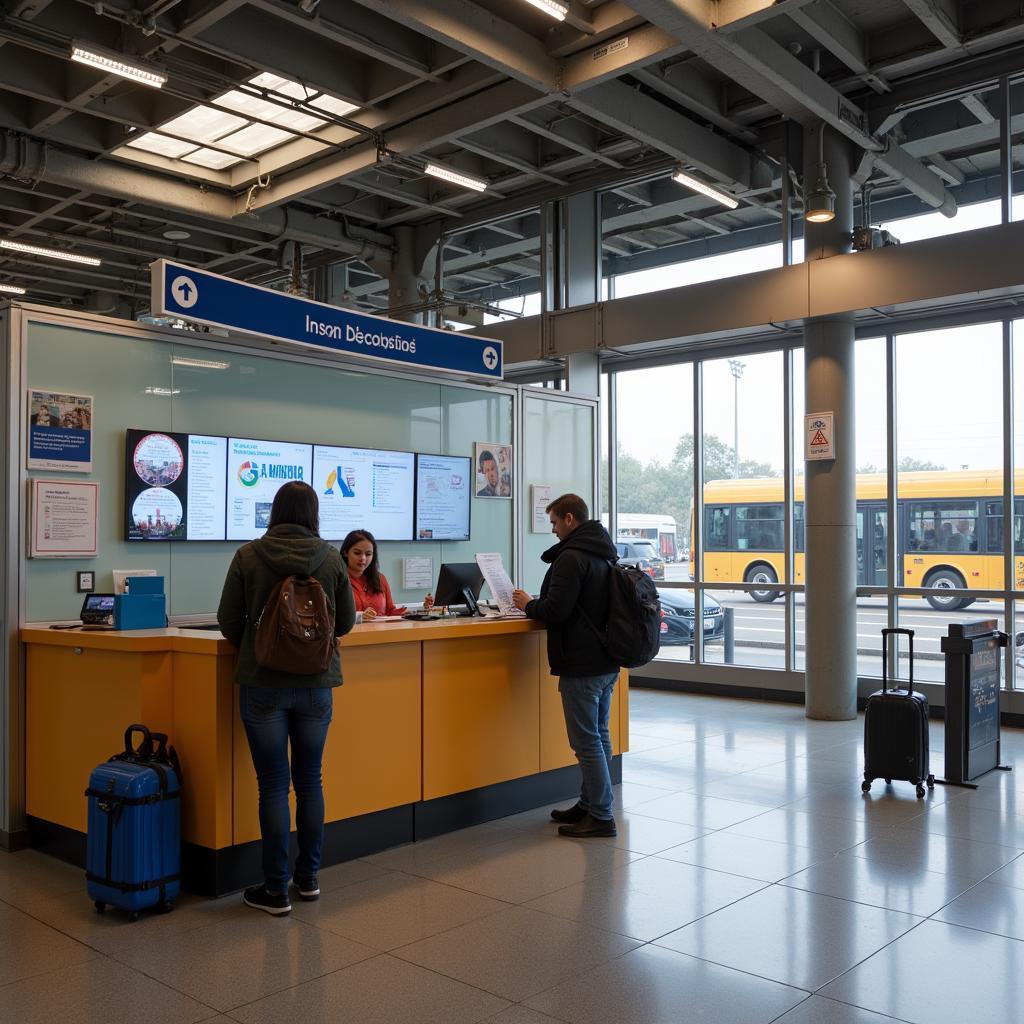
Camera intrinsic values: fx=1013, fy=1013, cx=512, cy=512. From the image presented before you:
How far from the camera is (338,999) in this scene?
10.2 ft

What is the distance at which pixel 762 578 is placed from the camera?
980 centimetres

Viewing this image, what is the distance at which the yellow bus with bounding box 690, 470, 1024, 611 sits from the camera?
8477 mm

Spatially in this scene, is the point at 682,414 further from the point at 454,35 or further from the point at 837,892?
the point at 837,892

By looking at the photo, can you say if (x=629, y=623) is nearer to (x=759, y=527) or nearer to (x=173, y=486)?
(x=173, y=486)

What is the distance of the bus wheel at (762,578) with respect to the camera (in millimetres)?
9719

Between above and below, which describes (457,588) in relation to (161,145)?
below

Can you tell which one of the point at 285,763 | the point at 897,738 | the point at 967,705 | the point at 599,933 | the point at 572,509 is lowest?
the point at 599,933

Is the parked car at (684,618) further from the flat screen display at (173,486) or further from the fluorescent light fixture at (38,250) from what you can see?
the fluorescent light fixture at (38,250)

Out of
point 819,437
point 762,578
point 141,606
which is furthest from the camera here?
point 762,578

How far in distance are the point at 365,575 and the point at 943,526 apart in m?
5.35

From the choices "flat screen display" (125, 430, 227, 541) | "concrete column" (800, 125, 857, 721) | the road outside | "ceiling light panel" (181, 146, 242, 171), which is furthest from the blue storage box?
the road outside

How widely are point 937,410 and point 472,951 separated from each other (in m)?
6.92

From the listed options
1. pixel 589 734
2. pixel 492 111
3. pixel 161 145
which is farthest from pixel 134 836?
pixel 161 145

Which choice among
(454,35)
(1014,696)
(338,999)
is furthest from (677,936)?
(1014,696)
